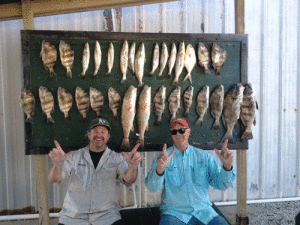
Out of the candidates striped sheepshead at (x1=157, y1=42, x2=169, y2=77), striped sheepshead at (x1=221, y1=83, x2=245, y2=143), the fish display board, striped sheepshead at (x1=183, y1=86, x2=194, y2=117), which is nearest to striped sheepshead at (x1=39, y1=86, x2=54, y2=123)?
the fish display board

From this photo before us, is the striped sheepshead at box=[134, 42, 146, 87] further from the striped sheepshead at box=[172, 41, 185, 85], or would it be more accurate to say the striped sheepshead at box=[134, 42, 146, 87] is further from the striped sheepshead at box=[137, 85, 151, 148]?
the striped sheepshead at box=[172, 41, 185, 85]

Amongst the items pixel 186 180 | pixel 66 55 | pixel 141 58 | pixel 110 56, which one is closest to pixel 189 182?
pixel 186 180

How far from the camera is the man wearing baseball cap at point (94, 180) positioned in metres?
2.53

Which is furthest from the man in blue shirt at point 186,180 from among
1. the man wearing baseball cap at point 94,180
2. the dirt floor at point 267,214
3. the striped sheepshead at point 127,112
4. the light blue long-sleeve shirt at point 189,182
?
the dirt floor at point 267,214

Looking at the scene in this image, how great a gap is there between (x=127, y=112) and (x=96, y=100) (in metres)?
0.41

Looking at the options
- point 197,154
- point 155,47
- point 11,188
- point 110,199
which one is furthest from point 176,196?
point 11,188

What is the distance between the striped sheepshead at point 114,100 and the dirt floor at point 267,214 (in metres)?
2.00

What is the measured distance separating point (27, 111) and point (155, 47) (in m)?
1.77

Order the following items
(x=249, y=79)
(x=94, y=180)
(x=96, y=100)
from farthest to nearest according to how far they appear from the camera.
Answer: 1. (x=249, y=79)
2. (x=96, y=100)
3. (x=94, y=180)

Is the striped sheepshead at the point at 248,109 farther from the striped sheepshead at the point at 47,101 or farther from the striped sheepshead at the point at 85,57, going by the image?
the striped sheepshead at the point at 47,101

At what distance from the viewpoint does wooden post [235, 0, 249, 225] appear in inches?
130

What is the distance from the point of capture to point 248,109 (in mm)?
3225

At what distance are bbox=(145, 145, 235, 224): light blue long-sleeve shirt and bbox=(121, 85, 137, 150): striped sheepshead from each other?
59 cm

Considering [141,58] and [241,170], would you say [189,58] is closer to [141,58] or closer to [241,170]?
[141,58]
